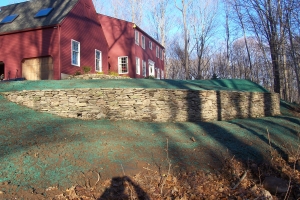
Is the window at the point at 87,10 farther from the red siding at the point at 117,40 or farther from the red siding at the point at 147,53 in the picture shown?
the red siding at the point at 147,53

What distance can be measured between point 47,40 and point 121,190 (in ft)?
40.8

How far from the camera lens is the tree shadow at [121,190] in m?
4.29

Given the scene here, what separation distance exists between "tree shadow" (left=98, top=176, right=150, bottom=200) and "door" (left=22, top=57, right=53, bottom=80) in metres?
11.2

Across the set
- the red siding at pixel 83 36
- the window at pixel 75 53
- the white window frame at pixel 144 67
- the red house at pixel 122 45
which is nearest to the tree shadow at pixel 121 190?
the red siding at pixel 83 36

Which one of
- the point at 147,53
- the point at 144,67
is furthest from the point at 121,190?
the point at 147,53

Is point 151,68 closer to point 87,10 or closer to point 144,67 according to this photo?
point 144,67

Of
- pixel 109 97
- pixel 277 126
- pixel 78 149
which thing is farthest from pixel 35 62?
pixel 277 126

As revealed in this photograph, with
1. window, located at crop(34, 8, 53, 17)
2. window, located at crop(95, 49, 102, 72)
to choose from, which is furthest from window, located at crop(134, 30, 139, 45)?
window, located at crop(34, 8, 53, 17)

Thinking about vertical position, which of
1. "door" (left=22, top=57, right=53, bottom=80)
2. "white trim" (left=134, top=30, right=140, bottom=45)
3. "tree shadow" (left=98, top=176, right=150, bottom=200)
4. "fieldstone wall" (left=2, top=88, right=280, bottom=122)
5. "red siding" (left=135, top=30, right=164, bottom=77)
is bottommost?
"tree shadow" (left=98, top=176, right=150, bottom=200)

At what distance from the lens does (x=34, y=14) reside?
53.3ft

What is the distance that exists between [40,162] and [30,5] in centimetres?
1592

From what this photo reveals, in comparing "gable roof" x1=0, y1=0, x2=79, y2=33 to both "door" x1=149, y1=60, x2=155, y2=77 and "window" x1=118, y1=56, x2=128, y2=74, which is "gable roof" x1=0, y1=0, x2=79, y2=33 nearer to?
"window" x1=118, y1=56, x2=128, y2=74

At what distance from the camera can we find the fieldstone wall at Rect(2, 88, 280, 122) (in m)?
7.79

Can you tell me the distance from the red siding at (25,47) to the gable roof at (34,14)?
45cm
